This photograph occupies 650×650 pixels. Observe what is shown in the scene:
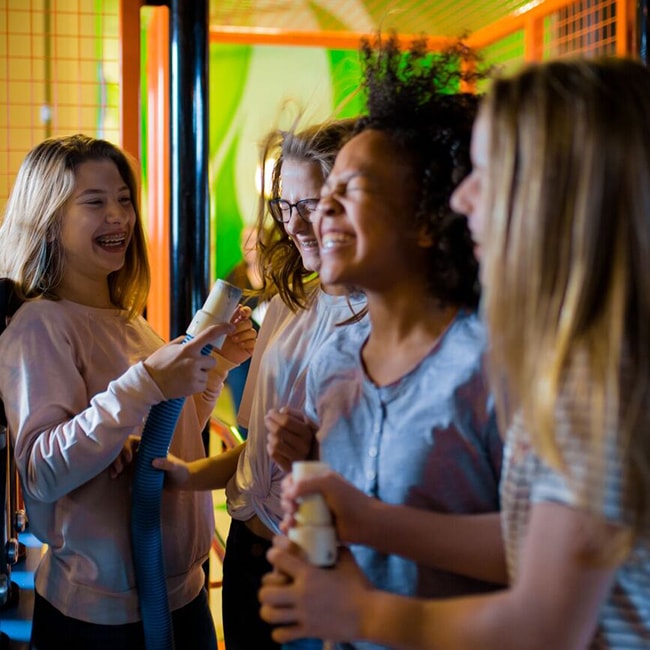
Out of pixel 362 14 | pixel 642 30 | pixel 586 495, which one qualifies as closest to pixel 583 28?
pixel 642 30

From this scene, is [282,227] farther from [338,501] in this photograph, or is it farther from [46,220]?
[338,501]

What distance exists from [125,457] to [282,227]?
0.48 metres

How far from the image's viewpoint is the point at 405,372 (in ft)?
3.05

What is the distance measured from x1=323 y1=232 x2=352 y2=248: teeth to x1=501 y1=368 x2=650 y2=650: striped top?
11.8 inches

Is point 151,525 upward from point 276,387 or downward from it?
downward

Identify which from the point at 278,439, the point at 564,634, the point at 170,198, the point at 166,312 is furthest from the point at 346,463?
the point at 166,312

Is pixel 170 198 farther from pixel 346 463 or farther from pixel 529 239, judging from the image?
pixel 529 239

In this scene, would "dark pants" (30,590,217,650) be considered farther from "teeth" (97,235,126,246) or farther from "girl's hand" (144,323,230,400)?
"teeth" (97,235,126,246)

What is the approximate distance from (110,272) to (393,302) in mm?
750

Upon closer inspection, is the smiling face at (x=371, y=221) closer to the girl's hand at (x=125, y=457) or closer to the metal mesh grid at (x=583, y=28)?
the girl's hand at (x=125, y=457)

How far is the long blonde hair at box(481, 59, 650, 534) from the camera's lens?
0.65m

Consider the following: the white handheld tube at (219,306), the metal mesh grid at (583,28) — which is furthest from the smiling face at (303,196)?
the metal mesh grid at (583,28)

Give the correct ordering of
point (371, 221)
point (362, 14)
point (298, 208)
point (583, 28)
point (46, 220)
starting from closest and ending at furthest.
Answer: point (371, 221) → point (298, 208) → point (46, 220) → point (583, 28) → point (362, 14)

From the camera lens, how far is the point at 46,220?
4.86ft
